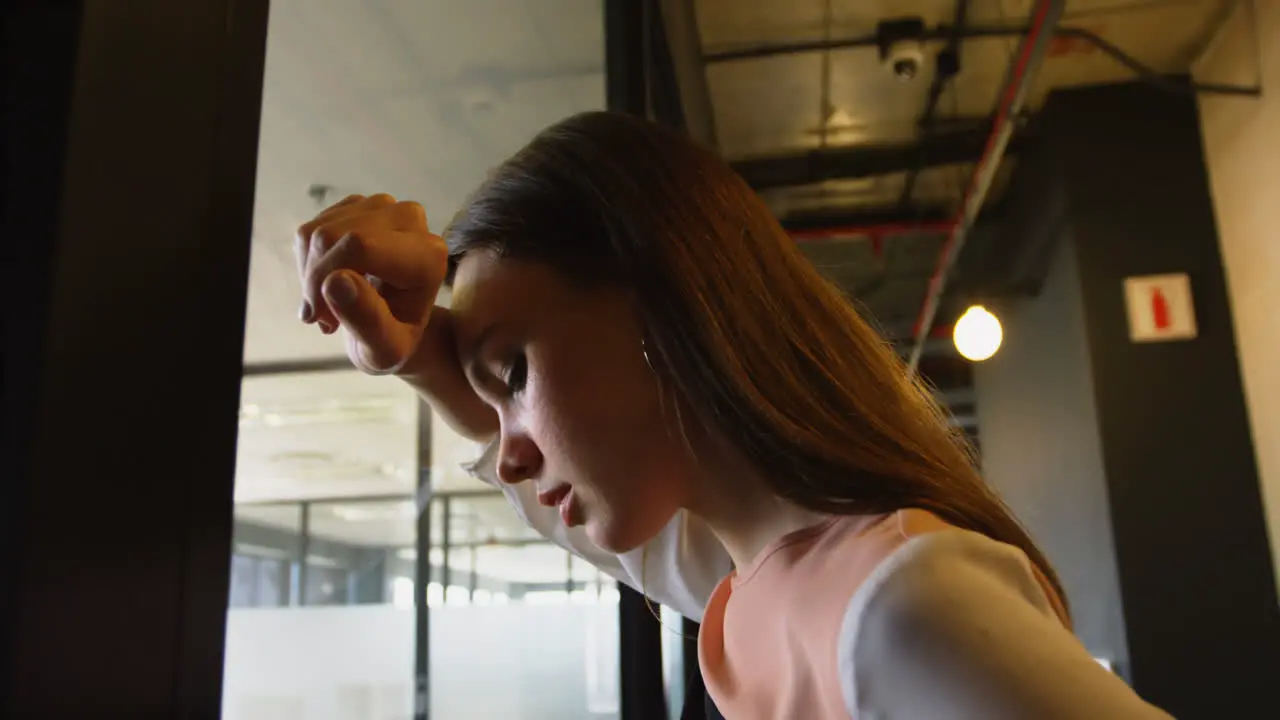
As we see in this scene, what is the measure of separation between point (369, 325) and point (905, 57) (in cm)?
217

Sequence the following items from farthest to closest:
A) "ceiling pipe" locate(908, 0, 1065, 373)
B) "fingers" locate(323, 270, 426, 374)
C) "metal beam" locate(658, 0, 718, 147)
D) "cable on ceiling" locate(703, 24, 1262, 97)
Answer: "cable on ceiling" locate(703, 24, 1262, 97) → "ceiling pipe" locate(908, 0, 1065, 373) → "metal beam" locate(658, 0, 718, 147) → "fingers" locate(323, 270, 426, 374)

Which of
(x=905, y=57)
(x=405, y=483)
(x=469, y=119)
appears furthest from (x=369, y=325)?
(x=905, y=57)

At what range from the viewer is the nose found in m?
0.53

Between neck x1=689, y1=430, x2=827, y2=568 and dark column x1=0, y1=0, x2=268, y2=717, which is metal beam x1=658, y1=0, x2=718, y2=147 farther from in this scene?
dark column x1=0, y1=0, x2=268, y2=717

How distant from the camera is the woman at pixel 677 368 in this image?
1.60 feet

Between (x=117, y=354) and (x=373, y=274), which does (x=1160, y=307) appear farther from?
(x=117, y=354)

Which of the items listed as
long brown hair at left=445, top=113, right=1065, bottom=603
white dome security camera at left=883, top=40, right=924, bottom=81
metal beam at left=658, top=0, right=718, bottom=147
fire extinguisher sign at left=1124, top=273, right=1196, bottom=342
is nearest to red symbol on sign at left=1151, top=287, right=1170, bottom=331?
fire extinguisher sign at left=1124, top=273, right=1196, bottom=342

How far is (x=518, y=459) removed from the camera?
1.75 ft

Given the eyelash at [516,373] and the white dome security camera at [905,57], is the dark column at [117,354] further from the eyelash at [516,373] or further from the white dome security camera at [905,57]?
the white dome security camera at [905,57]

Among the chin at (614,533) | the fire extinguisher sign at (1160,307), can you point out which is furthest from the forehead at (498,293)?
the fire extinguisher sign at (1160,307)

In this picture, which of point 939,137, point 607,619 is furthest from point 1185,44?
point 607,619

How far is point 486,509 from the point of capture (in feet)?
5.27

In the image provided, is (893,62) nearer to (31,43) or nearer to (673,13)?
(673,13)

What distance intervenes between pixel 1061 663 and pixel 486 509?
1.33 metres
